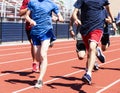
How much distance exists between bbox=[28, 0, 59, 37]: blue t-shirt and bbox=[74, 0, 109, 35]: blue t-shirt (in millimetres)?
532

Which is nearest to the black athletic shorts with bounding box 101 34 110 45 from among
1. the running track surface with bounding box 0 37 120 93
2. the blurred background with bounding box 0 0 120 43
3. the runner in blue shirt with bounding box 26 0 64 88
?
the running track surface with bounding box 0 37 120 93

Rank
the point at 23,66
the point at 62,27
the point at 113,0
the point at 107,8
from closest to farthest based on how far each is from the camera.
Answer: the point at 107,8 → the point at 23,66 → the point at 62,27 → the point at 113,0

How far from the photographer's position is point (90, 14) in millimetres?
8820

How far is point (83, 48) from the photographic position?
32.8ft

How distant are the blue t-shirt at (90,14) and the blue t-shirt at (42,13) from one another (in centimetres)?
53

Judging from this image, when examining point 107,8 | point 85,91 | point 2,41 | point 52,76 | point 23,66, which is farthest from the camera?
point 2,41

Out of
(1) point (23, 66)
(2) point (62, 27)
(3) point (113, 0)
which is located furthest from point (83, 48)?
(3) point (113, 0)

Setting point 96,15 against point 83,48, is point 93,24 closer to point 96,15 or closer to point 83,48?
point 96,15

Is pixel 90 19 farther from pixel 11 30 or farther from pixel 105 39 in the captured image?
pixel 11 30

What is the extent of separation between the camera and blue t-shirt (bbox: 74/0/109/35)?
28.8 ft

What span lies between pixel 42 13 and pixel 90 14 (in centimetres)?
98

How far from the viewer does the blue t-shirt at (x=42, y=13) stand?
8.80 m

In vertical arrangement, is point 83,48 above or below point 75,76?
above

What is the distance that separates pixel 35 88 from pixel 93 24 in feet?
5.71
